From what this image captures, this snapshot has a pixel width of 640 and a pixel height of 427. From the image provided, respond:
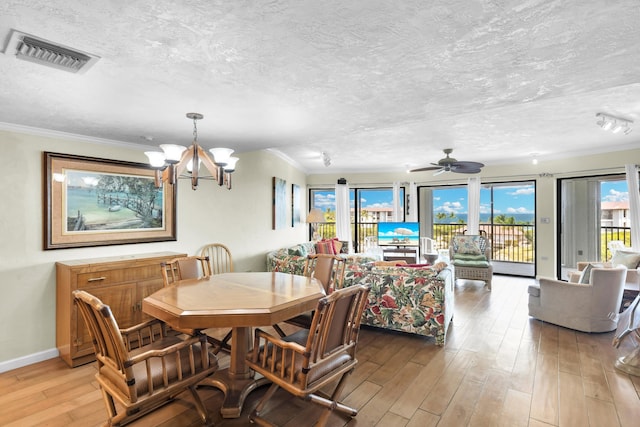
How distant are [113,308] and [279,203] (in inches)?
133

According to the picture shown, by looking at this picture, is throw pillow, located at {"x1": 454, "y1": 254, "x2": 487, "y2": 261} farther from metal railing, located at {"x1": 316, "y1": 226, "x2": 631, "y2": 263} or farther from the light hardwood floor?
the light hardwood floor

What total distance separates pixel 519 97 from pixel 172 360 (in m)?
2.97

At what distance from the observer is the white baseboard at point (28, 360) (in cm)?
287

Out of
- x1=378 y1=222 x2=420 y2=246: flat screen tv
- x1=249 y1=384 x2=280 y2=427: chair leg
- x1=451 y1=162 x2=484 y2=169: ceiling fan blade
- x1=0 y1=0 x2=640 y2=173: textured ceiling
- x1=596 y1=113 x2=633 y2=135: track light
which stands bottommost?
x1=249 y1=384 x2=280 y2=427: chair leg

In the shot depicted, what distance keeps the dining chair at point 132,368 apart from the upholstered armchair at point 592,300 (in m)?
3.98

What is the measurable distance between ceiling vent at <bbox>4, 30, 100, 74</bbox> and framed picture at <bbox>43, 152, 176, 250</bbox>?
5.98ft

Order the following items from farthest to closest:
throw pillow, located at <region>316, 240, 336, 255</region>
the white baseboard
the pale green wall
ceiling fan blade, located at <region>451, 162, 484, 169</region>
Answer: throw pillow, located at <region>316, 240, 336, 255</region> → the pale green wall → ceiling fan blade, located at <region>451, 162, 484, 169</region> → the white baseboard

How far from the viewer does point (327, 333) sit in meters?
1.80

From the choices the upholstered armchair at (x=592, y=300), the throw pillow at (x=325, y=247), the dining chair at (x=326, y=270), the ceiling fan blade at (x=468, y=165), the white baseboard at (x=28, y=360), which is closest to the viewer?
the white baseboard at (x=28, y=360)

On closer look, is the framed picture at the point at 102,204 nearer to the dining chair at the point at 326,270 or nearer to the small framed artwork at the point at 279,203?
the dining chair at the point at 326,270

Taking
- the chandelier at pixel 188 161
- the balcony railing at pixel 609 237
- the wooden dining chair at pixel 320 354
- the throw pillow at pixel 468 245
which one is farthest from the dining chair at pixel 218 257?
the balcony railing at pixel 609 237

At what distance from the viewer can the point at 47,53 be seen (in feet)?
5.26

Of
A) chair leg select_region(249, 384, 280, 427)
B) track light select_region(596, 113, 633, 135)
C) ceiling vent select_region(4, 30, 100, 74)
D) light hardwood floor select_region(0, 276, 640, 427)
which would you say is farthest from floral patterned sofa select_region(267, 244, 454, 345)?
ceiling vent select_region(4, 30, 100, 74)

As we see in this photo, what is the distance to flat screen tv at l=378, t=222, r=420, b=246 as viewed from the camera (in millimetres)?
6789
